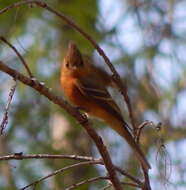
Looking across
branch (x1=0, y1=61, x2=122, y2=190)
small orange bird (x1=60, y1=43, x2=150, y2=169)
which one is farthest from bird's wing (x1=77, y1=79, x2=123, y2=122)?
branch (x1=0, y1=61, x2=122, y2=190)

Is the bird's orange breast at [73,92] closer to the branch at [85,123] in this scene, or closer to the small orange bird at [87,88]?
the small orange bird at [87,88]

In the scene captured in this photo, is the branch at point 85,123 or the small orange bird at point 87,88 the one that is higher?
the small orange bird at point 87,88

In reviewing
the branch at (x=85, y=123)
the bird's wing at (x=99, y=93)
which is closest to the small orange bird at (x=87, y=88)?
the bird's wing at (x=99, y=93)

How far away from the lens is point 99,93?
15.0 feet

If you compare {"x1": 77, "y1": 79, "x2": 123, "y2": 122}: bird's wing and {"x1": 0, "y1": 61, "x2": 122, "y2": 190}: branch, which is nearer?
{"x1": 0, "y1": 61, "x2": 122, "y2": 190}: branch

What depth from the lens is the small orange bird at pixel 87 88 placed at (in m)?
4.54

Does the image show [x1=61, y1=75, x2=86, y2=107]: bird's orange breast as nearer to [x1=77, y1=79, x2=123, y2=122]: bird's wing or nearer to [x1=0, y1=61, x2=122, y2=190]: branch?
[x1=77, y1=79, x2=123, y2=122]: bird's wing

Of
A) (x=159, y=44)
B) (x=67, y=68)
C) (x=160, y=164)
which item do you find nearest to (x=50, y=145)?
(x=159, y=44)

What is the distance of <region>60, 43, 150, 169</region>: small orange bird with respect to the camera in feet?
14.9

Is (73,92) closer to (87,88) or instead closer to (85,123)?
(87,88)

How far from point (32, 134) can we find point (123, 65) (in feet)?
4.87

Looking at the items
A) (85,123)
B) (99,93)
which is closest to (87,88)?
(99,93)

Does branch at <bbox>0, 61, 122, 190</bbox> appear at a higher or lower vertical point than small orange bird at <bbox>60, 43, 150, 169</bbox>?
lower

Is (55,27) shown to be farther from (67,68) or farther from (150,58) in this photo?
(67,68)
